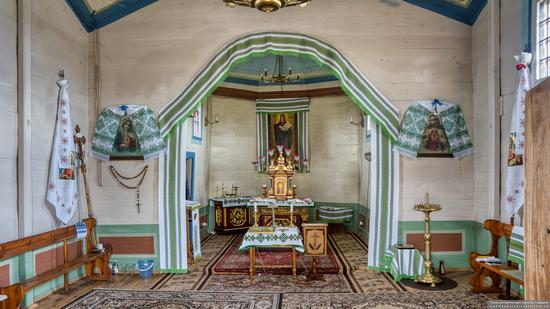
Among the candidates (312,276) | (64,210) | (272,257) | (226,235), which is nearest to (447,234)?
(312,276)

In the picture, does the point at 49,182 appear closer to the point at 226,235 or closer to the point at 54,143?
the point at 54,143

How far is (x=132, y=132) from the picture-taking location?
6.68 metres

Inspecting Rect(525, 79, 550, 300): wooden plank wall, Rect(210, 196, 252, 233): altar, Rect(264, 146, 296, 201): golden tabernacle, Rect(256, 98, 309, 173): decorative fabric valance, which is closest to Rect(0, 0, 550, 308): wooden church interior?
Rect(264, 146, 296, 201): golden tabernacle

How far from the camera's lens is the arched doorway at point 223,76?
658 cm

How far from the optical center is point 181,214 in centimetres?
666

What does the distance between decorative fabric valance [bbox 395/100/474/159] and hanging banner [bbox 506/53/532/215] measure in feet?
4.05

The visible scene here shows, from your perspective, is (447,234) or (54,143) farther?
(447,234)

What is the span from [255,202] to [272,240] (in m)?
1.05

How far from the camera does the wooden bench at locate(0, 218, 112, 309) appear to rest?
4344 mm

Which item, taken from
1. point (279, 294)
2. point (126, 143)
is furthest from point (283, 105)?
point (279, 294)

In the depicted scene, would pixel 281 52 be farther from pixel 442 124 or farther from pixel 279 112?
pixel 279 112

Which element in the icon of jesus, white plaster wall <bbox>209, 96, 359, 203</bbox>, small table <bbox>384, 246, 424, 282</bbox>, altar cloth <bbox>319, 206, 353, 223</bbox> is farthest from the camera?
the icon of jesus

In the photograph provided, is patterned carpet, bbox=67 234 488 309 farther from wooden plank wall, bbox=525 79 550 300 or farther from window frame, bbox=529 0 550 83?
wooden plank wall, bbox=525 79 550 300

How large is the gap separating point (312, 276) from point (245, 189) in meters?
5.36
